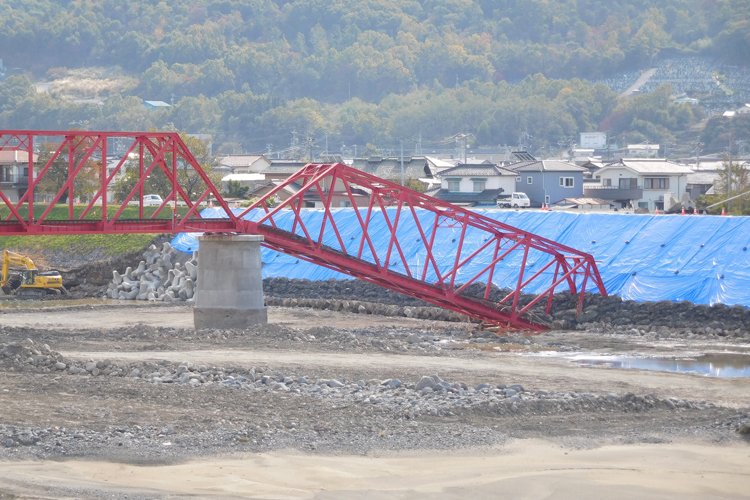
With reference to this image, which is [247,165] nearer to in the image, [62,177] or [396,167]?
[396,167]

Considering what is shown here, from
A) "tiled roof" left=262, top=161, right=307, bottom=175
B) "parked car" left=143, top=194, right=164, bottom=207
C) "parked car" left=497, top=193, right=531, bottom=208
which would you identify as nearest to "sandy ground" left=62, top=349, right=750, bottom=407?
"parked car" left=143, top=194, right=164, bottom=207

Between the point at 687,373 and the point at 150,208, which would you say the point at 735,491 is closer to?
the point at 687,373

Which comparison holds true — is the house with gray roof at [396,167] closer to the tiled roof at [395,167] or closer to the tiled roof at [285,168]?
the tiled roof at [395,167]

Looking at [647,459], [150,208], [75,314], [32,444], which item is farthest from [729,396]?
[150,208]

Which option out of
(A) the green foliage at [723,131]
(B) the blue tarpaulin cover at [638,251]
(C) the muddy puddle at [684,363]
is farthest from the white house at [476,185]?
(A) the green foliage at [723,131]

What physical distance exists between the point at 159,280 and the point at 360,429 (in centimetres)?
3153

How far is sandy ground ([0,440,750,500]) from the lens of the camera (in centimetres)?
1273

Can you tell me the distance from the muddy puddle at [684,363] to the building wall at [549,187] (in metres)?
50.8

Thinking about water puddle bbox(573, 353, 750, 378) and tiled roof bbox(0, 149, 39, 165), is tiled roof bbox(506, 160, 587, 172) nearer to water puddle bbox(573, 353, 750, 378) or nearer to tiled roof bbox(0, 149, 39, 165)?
tiled roof bbox(0, 149, 39, 165)

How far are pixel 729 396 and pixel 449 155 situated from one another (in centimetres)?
11337

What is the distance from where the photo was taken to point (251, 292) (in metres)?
29.3

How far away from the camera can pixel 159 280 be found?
45719 millimetres

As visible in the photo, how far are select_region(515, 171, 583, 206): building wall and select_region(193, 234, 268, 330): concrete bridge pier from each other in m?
49.5

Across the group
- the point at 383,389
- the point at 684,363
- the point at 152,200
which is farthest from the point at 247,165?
the point at 383,389
